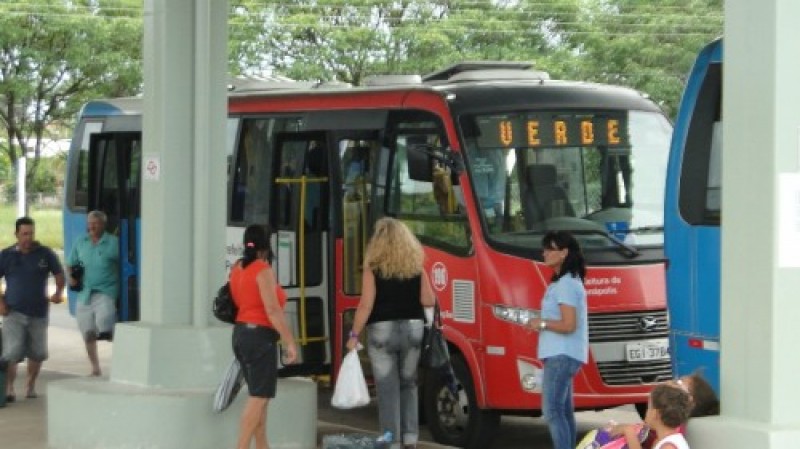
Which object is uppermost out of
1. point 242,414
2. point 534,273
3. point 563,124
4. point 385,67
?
point 385,67

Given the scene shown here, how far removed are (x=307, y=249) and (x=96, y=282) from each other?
9.10 feet

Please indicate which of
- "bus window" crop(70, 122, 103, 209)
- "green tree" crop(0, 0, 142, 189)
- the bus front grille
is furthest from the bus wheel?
"green tree" crop(0, 0, 142, 189)

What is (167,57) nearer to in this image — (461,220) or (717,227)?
(461,220)

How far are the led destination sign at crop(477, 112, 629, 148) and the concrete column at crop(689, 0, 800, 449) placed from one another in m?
6.10

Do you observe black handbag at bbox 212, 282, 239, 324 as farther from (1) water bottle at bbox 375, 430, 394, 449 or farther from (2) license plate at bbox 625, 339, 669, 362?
(2) license plate at bbox 625, 339, 669, 362

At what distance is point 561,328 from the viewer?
1041 centimetres

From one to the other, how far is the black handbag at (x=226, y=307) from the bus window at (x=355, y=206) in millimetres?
3326

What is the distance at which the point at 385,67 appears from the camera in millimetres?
37969

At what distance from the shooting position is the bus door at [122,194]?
17.8m

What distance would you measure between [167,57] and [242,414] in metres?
2.67

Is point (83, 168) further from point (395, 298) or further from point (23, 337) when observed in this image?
point (395, 298)

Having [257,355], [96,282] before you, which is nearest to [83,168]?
[96,282]

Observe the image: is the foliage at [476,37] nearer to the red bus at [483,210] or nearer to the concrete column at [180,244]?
the red bus at [483,210]

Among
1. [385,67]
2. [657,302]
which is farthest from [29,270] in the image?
[385,67]
